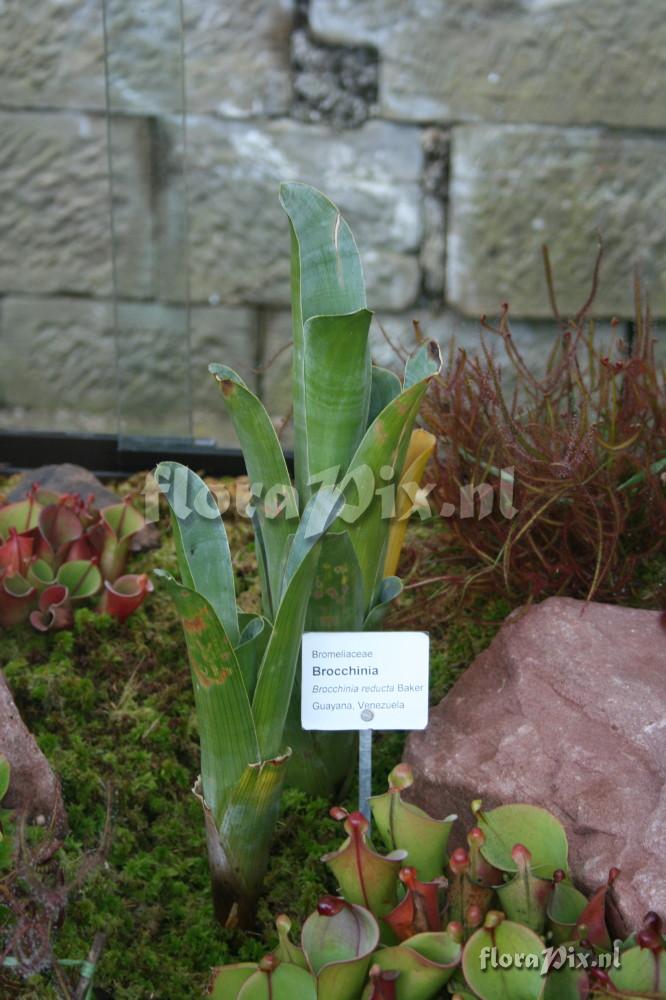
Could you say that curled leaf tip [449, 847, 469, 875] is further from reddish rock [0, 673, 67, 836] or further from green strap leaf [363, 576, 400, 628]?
reddish rock [0, 673, 67, 836]

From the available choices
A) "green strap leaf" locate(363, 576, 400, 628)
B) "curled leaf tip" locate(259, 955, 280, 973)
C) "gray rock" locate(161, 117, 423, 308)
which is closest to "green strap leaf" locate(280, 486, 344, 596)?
"green strap leaf" locate(363, 576, 400, 628)

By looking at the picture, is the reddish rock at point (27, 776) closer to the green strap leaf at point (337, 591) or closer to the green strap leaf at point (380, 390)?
the green strap leaf at point (337, 591)

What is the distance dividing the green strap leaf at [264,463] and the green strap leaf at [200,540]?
0.06 metres

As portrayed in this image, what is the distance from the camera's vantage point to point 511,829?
3.24 ft

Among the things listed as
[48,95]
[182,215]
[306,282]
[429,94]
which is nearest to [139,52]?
[182,215]

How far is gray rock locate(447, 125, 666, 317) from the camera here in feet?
8.04

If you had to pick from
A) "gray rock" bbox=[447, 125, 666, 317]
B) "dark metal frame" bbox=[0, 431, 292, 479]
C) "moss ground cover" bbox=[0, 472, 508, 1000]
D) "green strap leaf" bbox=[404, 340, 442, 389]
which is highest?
"gray rock" bbox=[447, 125, 666, 317]

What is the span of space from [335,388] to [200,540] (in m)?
0.22

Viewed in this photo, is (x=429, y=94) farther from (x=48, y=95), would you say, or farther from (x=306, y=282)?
(x=306, y=282)

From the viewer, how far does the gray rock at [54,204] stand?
2461 millimetres

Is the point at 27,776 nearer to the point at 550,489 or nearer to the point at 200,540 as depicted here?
the point at 200,540

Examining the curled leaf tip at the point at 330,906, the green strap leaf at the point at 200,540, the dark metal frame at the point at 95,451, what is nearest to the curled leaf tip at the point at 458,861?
the curled leaf tip at the point at 330,906

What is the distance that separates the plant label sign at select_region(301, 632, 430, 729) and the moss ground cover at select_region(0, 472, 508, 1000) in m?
0.19

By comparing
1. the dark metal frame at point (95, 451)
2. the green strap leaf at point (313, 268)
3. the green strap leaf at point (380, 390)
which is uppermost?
the green strap leaf at point (313, 268)
